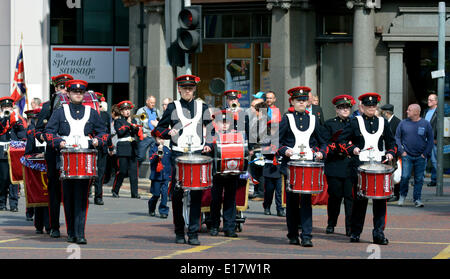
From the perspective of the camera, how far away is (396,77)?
24203mm

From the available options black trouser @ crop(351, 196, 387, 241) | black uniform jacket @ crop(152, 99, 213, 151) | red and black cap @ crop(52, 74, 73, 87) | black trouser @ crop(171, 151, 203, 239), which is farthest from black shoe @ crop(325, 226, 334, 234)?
red and black cap @ crop(52, 74, 73, 87)

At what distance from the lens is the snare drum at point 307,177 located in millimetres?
12188

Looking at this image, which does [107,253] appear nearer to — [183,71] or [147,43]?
[183,71]

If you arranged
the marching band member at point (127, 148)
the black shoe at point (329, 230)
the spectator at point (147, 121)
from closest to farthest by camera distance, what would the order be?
the black shoe at point (329, 230), the marching band member at point (127, 148), the spectator at point (147, 121)

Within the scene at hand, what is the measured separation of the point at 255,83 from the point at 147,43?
3459 mm

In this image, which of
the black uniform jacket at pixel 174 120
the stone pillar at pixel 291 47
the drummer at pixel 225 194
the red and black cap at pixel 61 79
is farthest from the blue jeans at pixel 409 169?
the red and black cap at pixel 61 79

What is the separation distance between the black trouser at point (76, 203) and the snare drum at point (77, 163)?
0.39 meters

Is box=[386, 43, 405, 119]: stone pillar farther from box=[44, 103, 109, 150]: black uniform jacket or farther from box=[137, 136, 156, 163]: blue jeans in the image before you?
box=[44, 103, 109, 150]: black uniform jacket

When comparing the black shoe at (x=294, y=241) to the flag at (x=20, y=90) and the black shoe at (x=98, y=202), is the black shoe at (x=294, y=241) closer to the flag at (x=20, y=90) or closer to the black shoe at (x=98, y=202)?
the black shoe at (x=98, y=202)

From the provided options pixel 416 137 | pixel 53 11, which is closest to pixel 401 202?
pixel 416 137

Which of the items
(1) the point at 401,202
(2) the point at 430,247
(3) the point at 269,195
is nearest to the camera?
(2) the point at 430,247

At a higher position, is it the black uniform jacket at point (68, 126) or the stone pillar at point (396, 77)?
the stone pillar at point (396, 77)

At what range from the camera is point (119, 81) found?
103ft

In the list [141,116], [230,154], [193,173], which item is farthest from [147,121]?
[193,173]
